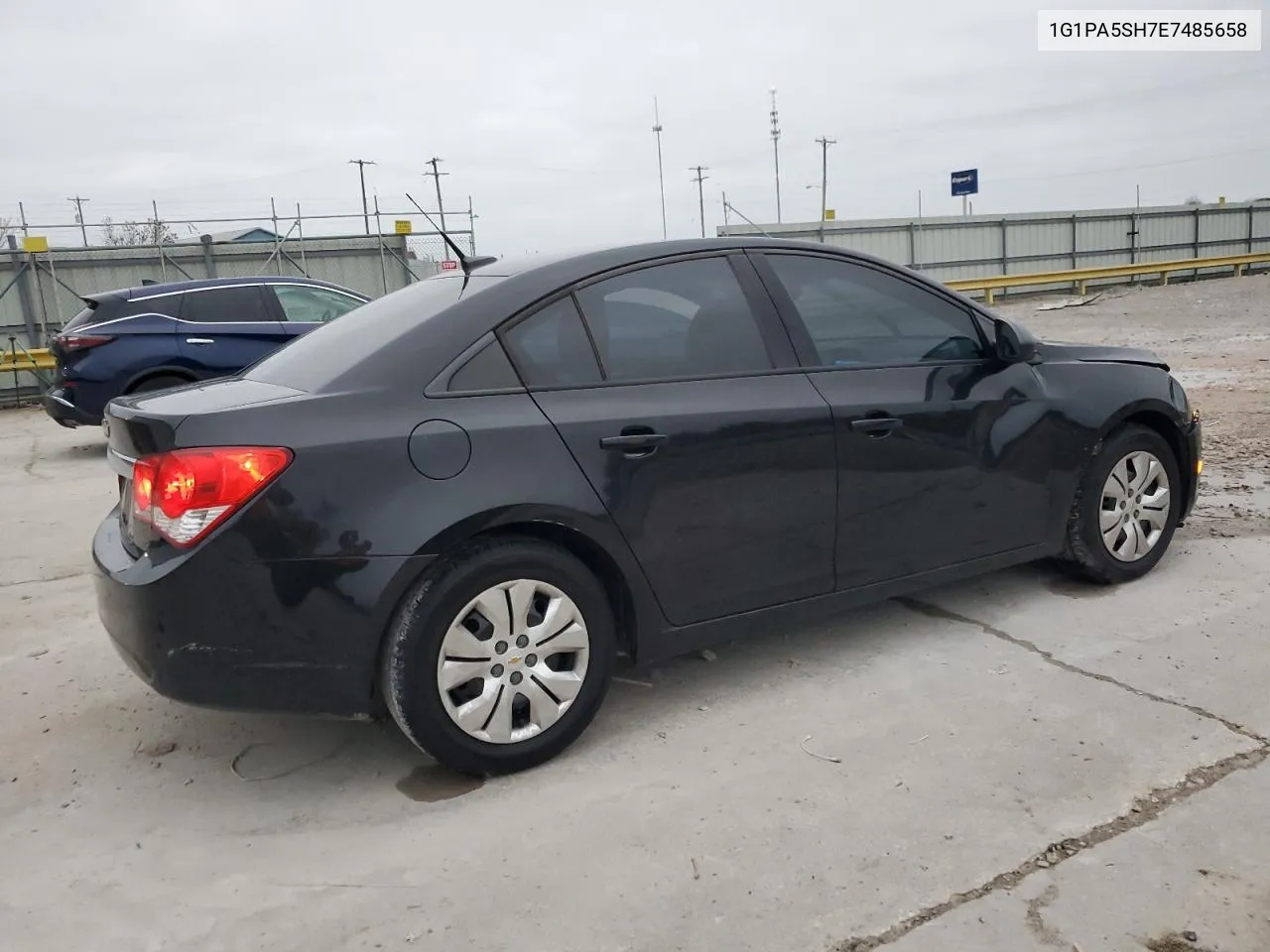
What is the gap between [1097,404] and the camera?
4242 millimetres

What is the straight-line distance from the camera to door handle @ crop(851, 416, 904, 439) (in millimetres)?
3607

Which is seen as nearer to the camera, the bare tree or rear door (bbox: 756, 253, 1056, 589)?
rear door (bbox: 756, 253, 1056, 589)

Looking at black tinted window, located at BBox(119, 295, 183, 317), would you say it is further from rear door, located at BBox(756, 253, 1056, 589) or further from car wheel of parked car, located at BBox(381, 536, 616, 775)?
car wheel of parked car, located at BBox(381, 536, 616, 775)

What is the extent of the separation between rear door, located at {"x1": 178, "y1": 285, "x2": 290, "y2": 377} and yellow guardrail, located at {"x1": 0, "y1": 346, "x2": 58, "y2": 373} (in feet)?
21.2

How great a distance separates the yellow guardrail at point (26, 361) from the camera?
1437 centimetres

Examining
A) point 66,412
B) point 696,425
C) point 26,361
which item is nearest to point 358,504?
point 696,425

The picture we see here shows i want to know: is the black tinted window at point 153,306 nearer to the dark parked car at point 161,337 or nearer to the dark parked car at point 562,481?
the dark parked car at point 161,337

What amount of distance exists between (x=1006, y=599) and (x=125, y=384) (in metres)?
7.77

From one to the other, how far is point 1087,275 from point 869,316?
25306 mm

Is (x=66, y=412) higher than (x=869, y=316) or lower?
lower

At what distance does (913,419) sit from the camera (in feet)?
12.2

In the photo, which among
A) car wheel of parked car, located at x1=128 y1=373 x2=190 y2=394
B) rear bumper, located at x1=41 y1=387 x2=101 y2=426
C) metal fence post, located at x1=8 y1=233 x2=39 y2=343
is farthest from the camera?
metal fence post, located at x1=8 y1=233 x2=39 y2=343

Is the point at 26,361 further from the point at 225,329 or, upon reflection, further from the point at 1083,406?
the point at 1083,406

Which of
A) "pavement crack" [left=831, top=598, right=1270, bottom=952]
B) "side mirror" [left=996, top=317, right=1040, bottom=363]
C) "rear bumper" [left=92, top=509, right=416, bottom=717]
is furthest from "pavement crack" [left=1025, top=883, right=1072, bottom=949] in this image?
"side mirror" [left=996, top=317, right=1040, bottom=363]
